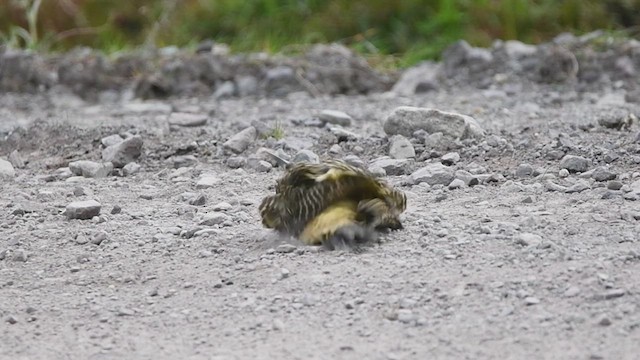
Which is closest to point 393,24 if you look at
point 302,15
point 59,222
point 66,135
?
point 302,15

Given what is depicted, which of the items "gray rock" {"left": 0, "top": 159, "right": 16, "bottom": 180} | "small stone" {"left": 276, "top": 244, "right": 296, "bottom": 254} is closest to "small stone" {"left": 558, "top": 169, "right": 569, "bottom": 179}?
"small stone" {"left": 276, "top": 244, "right": 296, "bottom": 254}

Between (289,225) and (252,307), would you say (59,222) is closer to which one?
(289,225)

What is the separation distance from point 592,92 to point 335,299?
14.4 ft

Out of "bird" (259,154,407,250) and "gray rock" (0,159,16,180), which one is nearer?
"bird" (259,154,407,250)

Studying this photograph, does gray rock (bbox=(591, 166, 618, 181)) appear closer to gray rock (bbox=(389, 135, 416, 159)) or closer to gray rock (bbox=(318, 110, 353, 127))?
gray rock (bbox=(389, 135, 416, 159))

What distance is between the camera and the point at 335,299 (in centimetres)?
346

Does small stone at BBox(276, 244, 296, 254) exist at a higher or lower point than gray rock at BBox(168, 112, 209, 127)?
higher

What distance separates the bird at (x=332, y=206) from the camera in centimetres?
384

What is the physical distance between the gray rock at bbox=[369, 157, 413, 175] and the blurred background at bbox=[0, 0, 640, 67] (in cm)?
378

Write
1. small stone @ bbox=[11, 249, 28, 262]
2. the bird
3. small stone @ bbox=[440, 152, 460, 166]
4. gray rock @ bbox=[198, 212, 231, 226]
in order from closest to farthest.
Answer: the bird < small stone @ bbox=[11, 249, 28, 262] < gray rock @ bbox=[198, 212, 231, 226] < small stone @ bbox=[440, 152, 460, 166]

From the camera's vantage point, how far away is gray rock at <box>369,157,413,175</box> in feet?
16.3

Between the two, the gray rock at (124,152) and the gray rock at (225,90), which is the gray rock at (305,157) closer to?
the gray rock at (124,152)

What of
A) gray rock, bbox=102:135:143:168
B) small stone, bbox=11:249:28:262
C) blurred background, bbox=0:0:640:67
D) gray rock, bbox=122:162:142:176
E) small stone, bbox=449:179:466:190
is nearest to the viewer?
small stone, bbox=11:249:28:262

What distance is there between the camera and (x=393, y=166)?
4.98 meters
